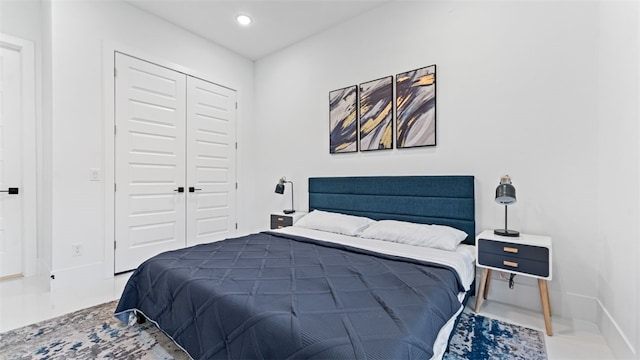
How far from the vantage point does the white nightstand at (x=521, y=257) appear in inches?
75.7

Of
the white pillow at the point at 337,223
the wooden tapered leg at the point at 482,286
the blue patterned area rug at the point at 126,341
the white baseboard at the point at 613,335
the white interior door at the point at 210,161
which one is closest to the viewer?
the white baseboard at the point at 613,335

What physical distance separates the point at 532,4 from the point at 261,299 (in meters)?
3.00

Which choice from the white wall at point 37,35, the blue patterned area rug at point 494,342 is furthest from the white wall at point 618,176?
the white wall at point 37,35

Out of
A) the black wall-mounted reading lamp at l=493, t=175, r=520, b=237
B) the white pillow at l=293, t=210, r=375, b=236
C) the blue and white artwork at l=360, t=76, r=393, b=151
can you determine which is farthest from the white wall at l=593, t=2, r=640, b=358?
the white pillow at l=293, t=210, r=375, b=236

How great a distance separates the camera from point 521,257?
200 centimetres

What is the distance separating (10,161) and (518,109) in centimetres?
508

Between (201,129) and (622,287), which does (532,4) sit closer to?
(622,287)

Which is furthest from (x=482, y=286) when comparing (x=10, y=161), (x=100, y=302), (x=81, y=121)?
(x=10, y=161)

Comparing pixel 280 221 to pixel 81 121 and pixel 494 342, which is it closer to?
pixel 81 121

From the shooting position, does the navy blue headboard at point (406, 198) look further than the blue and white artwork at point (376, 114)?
No

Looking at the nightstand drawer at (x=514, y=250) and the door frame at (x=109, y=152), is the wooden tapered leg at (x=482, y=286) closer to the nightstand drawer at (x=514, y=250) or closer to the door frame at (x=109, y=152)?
the nightstand drawer at (x=514, y=250)

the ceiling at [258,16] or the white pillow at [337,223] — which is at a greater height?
the ceiling at [258,16]

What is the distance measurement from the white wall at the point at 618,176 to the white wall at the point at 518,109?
4cm

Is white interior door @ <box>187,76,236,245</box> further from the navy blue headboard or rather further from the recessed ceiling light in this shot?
the navy blue headboard
